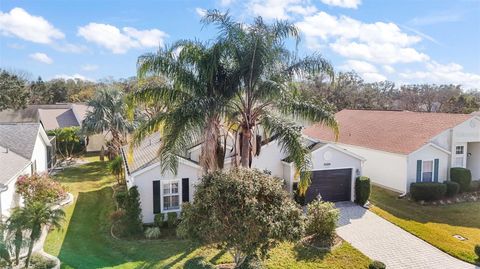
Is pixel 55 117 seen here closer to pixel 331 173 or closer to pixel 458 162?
pixel 331 173

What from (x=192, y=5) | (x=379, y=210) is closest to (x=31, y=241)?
(x=192, y=5)

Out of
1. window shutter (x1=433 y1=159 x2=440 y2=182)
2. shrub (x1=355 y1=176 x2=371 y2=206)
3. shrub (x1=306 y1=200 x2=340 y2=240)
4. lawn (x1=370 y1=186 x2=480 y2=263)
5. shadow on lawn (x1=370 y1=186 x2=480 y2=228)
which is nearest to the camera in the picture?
shrub (x1=306 y1=200 x2=340 y2=240)

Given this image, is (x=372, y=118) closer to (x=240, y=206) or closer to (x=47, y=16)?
(x=240, y=206)

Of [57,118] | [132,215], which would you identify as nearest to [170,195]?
[132,215]

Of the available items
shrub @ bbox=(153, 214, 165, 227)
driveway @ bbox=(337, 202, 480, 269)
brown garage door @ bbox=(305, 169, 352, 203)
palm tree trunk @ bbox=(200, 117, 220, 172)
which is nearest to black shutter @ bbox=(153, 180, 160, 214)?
shrub @ bbox=(153, 214, 165, 227)

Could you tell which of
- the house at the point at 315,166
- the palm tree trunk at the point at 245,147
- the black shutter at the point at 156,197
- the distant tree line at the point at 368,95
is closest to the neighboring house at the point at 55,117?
the distant tree line at the point at 368,95

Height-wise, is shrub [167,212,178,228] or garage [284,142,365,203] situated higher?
garage [284,142,365,203]

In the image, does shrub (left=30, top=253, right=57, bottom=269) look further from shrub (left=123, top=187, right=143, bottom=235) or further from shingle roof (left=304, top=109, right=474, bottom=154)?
shingle roof (left=304, top=109, right=474, bottom=154)
